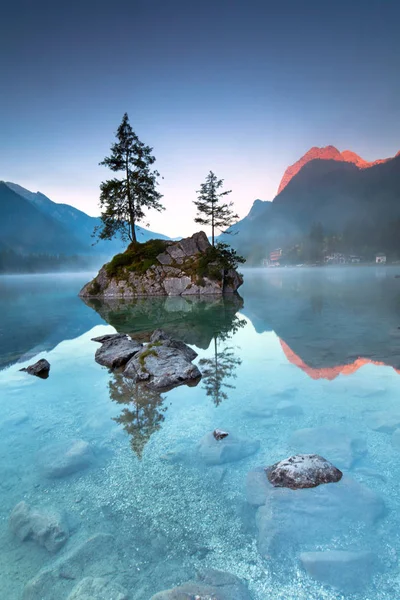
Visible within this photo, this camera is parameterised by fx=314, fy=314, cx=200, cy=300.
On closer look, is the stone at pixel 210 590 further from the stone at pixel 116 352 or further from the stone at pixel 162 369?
the stone at pixel 116 352

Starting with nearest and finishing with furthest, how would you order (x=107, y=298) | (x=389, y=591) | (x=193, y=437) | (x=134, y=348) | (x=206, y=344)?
1. (x=389, y=591)
2. (x=193, y=437)
3. (x=134, y=348)
4. (x=206, y=344)
5. (x=107, y=298)

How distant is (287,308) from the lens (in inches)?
1105

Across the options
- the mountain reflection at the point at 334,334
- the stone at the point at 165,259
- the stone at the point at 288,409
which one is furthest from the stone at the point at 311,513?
the stone at the point at 165,259

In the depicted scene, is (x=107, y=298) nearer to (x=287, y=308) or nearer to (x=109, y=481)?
(x=287, y=308)

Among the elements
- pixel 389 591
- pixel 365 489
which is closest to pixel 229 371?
pixel 365 489

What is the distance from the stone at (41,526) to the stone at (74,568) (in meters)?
0.30

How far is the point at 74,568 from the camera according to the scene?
3943 millimetres

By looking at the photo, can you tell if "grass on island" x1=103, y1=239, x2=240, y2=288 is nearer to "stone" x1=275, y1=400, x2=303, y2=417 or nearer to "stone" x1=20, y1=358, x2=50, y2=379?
"stone" x1=20, y1=358, x2=50, y2=379

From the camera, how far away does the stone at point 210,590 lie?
349 cm

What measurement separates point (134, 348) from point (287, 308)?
18.0 m

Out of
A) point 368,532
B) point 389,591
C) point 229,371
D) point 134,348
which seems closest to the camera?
point 389,591

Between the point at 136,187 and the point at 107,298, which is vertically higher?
the point at 136,187

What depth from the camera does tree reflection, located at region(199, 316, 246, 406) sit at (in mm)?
9727

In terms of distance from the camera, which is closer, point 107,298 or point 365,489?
point 365,489
